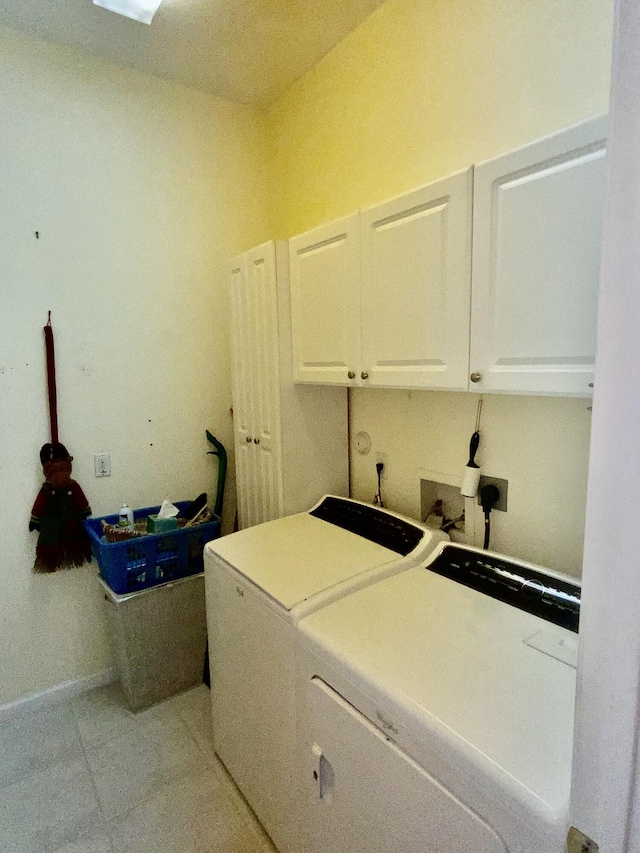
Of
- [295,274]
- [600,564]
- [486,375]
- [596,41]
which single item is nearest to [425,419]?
[486,375]

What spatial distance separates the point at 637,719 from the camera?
17.6 inches

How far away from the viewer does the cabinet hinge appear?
1.65 feet

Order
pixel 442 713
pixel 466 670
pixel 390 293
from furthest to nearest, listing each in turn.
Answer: pixel 390 293 < pixel 466 670 < pixel 442 713

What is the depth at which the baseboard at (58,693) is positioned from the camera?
204 centimetres

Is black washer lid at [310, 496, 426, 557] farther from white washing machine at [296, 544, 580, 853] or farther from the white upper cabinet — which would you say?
the white upper cabinet

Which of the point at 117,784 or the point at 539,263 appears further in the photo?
the point at 117,784

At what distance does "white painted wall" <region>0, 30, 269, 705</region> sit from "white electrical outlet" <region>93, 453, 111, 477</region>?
3 cm

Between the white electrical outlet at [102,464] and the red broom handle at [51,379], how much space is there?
197mm

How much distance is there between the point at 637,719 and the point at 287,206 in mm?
2513

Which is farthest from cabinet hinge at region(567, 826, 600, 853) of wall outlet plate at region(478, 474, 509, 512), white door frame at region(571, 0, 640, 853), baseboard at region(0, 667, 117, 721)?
baseboard at region(0, 667, 117, 721)

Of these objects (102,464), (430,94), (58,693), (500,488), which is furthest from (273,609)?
(430,94)

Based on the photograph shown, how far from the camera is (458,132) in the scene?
155cm

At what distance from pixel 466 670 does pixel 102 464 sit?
1822mm

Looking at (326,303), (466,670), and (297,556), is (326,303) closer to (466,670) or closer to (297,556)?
(297,556)
